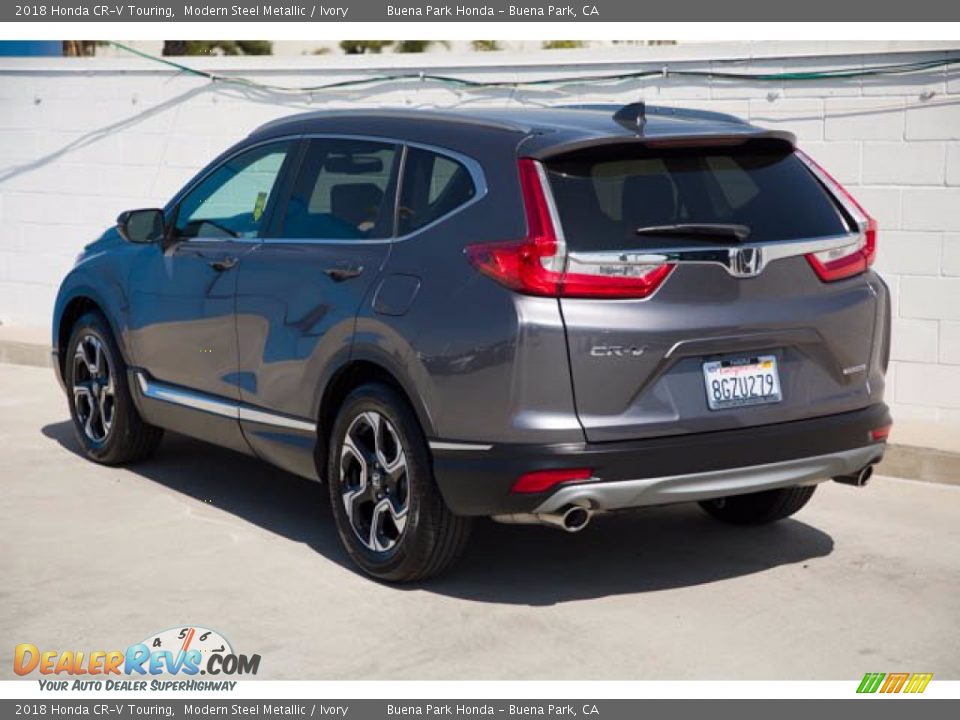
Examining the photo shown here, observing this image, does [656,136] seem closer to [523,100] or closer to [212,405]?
[212,405]

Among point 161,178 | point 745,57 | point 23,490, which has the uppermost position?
point 745,57

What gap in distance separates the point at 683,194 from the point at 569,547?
1.75 metres

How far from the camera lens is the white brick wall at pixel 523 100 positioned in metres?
8.83

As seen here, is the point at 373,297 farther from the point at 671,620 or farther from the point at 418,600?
the point at 671,620

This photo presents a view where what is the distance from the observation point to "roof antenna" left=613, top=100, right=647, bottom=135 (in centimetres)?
596

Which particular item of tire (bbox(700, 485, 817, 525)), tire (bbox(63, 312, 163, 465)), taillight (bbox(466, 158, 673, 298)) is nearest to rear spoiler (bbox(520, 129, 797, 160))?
taillight (bbox(466, 158, 673, 298))

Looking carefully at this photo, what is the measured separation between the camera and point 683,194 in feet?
19.3

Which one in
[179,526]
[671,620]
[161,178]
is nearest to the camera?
[671,620]

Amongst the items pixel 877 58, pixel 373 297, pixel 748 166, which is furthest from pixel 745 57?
pixel 373 297

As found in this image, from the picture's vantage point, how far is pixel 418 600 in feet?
20.0

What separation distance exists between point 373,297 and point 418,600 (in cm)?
116

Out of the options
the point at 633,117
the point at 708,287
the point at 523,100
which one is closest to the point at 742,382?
the point at 708,287
